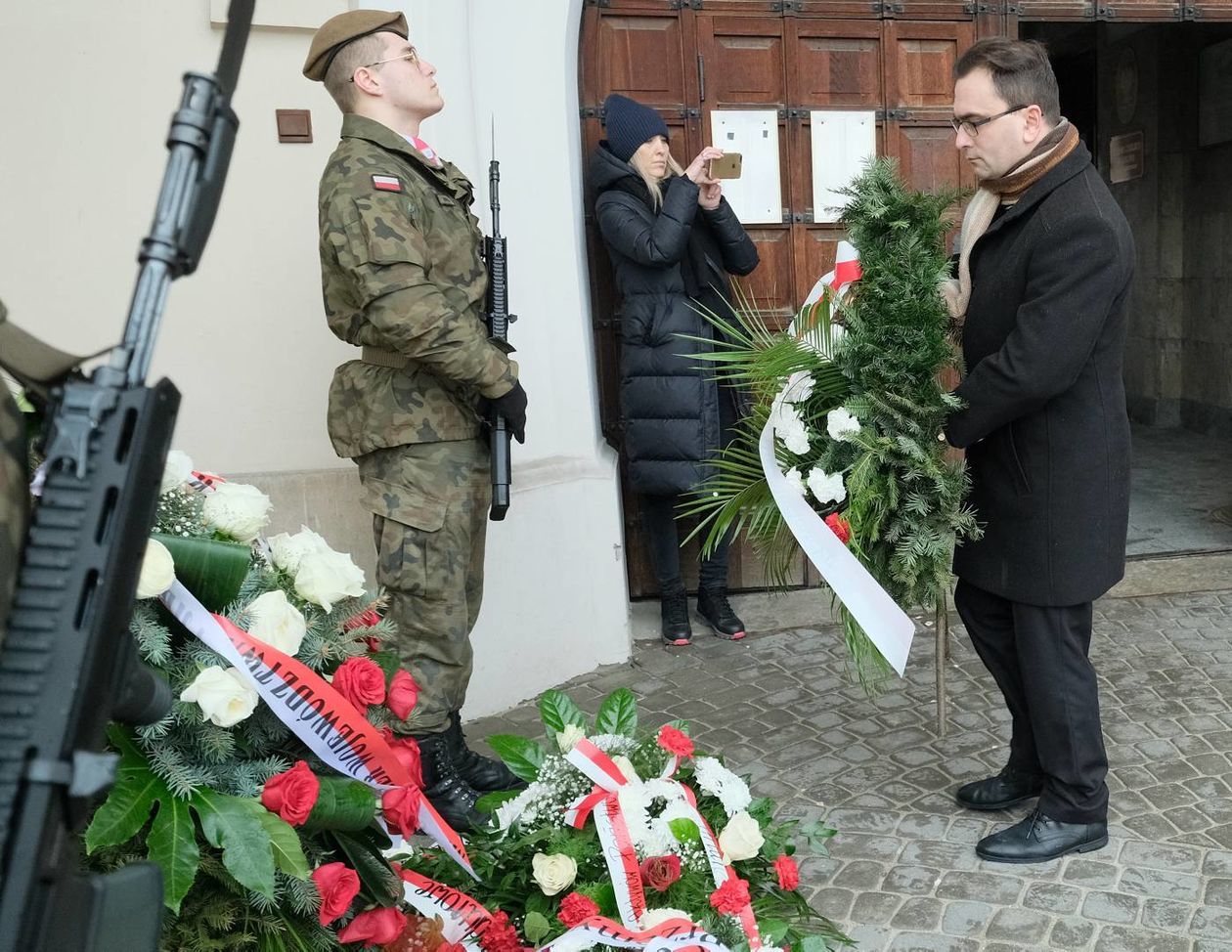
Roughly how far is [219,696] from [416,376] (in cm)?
193

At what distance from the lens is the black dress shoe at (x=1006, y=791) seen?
11.9 feet

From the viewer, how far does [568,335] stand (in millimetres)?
4922

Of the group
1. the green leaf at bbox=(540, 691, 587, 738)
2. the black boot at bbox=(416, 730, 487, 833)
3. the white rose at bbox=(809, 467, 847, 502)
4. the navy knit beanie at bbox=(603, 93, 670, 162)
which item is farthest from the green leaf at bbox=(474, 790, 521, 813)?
the navy knit beanie at bbox=(603, 93, 670, 162)

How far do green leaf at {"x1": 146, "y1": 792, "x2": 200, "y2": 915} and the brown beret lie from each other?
2.44 m

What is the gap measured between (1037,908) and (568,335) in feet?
9.00

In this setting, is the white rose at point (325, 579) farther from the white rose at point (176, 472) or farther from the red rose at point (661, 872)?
the red rose at point (661, 872)

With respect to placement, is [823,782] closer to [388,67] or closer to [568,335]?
[568,335]

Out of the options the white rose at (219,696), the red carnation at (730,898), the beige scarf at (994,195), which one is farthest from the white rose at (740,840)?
the beige scarf at (994,195)

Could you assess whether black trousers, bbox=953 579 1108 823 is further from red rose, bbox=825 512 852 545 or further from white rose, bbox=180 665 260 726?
white rose, bbox=180 665 260 726

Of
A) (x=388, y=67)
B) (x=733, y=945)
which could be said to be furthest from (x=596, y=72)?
(x=733, y=945)

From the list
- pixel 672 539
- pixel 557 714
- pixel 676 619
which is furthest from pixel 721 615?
pixel 557 714

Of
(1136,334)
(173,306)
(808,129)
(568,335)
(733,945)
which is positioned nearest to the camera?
(733,945)

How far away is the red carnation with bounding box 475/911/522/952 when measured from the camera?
7.66ft

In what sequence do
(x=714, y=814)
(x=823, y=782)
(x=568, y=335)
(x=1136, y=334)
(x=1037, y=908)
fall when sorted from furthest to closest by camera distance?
(x=1136, y=334) → (x=568, y=335) → (x=823, y=782) → (x=1037, y=908) → (x=714, y=814)
